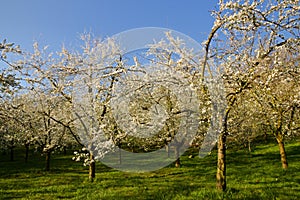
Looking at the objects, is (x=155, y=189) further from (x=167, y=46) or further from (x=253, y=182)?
(x=167, y=46)

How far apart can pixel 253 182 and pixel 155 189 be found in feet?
11.3

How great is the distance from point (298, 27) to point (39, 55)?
1450 cm

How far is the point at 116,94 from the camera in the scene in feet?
26.6

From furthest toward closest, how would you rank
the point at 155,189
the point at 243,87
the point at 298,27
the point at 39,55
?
the point at 39,55
the point at 155,189
the point at 243,87
the point at 298,27

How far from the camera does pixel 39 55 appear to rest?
17266 mm

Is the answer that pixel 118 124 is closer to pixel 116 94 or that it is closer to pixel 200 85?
pixel 116 94

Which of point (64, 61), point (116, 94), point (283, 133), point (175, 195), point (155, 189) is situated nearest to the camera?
point (116, 94)

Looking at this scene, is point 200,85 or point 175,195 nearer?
point 200,85

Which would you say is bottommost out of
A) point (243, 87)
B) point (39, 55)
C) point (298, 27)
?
point (243, 87)

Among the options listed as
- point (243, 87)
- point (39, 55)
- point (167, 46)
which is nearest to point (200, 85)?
point (243, 87)

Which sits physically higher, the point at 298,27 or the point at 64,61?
the point at 64,61

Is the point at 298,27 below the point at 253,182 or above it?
above

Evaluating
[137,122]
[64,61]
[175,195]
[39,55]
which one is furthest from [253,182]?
[39,55]

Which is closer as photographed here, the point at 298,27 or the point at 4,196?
the point at 298,27
